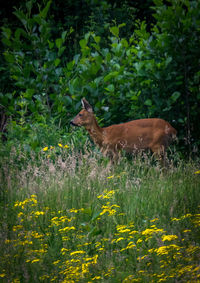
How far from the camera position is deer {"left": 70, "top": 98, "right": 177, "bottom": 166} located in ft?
25.8

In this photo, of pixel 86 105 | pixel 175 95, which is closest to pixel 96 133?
pixel 86 105

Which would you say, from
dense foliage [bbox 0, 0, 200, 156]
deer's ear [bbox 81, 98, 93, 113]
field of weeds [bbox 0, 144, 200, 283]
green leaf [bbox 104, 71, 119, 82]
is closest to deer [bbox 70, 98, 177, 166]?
deer's ear [bbox 81, 98, 93, 113]

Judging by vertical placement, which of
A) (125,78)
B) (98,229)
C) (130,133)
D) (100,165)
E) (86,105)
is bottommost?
(98,229)

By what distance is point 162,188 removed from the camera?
17.7ft

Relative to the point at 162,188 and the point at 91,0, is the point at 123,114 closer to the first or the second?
the point at 91,0

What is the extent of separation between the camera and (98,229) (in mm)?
4668

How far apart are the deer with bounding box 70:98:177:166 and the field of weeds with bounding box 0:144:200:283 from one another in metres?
1.51

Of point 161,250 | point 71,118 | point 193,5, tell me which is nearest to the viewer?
point 161,250

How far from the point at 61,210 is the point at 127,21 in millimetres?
6650

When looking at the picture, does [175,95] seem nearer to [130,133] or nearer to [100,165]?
[130,133]

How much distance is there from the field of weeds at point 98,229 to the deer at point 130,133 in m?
1.51

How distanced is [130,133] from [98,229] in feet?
11.8

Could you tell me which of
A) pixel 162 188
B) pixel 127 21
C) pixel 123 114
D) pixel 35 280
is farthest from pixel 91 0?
pixel 35 280

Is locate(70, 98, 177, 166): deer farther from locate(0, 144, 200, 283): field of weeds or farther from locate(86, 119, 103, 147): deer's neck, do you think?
locate(0, 144, 200, 283): field of weeds
